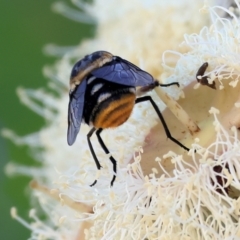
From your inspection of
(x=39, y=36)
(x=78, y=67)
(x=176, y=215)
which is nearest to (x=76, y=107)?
(x=78, y=67)

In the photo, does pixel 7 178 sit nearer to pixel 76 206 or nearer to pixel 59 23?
pixel 59 23

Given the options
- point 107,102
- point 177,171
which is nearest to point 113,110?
point 107,102

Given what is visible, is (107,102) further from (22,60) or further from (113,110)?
(22,60)

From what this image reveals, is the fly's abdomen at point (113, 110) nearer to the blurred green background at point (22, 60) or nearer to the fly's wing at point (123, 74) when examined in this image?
the fly's wing at point (123, 74)

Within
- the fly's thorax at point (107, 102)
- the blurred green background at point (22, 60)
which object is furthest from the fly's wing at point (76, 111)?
the blurred green background at point (22, 60)

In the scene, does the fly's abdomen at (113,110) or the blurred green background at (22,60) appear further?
the blurred green background at (22,60)
